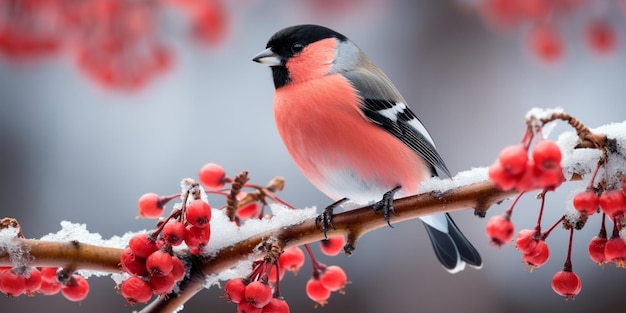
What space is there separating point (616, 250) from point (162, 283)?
34 cm

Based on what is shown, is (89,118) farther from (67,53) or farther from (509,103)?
(509,103)

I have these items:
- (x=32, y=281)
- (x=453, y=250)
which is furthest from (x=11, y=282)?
(x=453, y=250)

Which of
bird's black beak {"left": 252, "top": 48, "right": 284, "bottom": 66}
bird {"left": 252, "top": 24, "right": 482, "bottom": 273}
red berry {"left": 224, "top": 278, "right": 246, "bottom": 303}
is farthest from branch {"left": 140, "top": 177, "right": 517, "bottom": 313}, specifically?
bird's black beak {"left": 252, "top": 48, "right": 284, "bottom": 66}

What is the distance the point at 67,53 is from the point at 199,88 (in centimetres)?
57

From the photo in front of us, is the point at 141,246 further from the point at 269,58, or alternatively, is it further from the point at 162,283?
the point at 269,58

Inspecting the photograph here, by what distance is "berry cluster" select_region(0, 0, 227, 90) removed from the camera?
131 centimetres

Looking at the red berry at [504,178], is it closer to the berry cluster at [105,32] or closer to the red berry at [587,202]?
the red berry at [587,202]

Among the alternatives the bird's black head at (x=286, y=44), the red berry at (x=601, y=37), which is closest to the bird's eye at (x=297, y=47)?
the bird's black head at (x=286, y=44)

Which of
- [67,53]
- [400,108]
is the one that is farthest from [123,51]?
[400,108]

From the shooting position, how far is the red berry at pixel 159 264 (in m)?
0.54

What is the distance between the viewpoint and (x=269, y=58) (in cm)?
87

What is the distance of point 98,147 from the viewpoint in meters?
1.98

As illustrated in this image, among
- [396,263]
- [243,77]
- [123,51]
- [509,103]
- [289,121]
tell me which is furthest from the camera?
[243,77]

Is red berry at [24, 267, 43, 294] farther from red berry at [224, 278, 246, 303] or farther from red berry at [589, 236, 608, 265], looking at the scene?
red berry at [589, 236, 608, 265]
